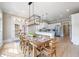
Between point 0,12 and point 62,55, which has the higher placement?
point 0,12

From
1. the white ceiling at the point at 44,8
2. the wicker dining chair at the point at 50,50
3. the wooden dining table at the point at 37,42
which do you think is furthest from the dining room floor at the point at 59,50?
the white ceiling at the point at 44,8

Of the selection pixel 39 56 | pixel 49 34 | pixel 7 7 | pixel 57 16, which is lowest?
pixel 39 56

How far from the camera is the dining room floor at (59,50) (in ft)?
6.88

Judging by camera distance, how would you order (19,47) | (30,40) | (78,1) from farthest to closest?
1. (30,40)
2. (19,47)
3. (78,1)

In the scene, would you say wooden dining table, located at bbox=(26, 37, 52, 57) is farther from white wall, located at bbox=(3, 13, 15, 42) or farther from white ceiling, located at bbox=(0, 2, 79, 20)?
white ceiling, located at bbox=(0, 2, 79, 20)

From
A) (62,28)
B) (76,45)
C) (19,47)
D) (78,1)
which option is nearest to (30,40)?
(19,47)

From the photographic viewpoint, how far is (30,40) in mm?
2320

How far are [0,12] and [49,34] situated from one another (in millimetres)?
1078

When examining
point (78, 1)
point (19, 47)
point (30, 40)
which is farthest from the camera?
point (30, 40)

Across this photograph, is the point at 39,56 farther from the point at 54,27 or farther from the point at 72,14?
the point at 72,14

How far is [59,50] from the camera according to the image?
2170mm

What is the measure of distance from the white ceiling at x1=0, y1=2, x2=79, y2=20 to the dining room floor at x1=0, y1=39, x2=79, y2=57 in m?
0.60

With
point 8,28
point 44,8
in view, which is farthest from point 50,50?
point 8,28

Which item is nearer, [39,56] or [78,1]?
[78,1]
